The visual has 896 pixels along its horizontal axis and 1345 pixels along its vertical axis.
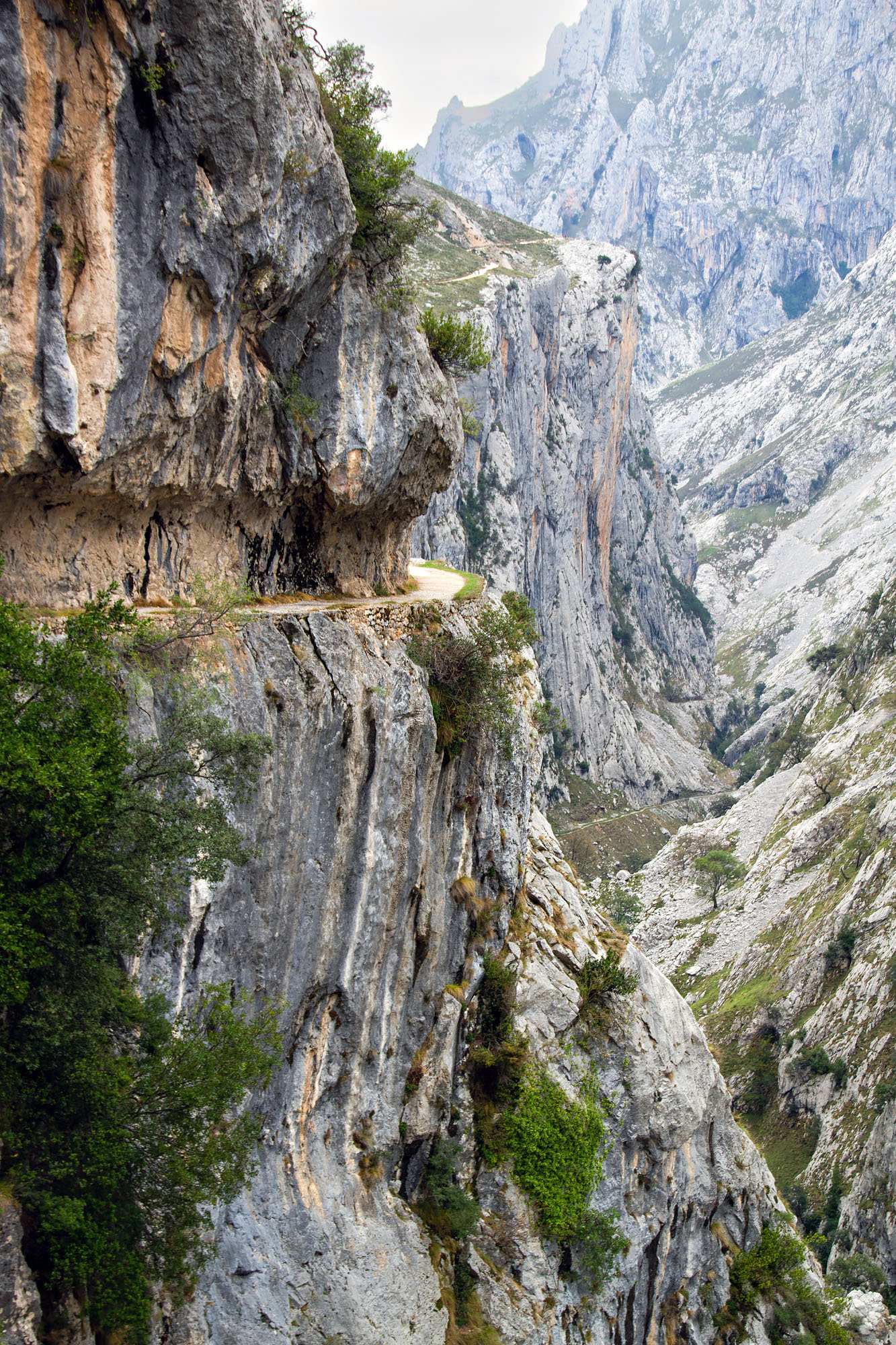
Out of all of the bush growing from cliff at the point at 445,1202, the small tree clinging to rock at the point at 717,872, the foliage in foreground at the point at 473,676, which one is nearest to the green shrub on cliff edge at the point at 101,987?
the foliage in foreground at the point at 473,676

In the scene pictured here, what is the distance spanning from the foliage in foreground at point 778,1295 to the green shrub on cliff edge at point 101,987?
79.6 ft

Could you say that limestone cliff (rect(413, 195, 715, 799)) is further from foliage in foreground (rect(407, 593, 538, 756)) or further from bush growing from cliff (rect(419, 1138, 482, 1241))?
bush growing from cliff (rect(419, 1138, 482, 1241))

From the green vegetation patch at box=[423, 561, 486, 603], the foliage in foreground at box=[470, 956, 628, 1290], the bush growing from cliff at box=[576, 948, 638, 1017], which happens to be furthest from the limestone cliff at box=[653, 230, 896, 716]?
the foliage in foreground at box=[470, 956, 628, 1290]

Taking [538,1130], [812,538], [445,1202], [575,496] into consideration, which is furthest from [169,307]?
[812,538]

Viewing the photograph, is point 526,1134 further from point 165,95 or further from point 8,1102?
point 165,95

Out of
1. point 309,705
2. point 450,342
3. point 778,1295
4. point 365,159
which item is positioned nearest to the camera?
point 309,705

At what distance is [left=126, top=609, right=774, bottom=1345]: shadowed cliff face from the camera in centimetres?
1636

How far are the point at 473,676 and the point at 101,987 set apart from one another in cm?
1356

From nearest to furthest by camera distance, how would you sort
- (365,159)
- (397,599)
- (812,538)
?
1. (365,159)
2. (397,599)
3. (812,538)

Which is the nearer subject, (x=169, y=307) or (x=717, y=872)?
(x=169, y=307)

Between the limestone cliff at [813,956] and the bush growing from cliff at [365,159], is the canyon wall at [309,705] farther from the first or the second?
the limestone cliff at [813,956]

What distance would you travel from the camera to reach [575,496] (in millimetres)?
112812

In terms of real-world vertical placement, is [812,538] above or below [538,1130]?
above

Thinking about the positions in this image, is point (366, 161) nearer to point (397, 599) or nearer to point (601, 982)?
point (397, 599)
